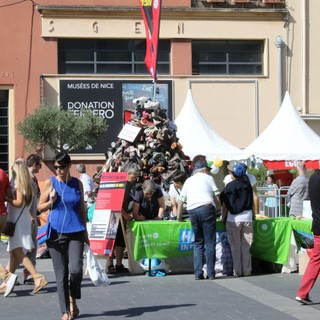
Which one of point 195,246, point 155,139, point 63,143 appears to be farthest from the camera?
point 63,143

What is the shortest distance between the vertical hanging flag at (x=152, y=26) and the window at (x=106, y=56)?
470cm

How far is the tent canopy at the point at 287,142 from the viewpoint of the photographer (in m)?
22.0

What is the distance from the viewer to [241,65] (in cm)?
3030

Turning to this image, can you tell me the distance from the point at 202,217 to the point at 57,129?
14.4 metres

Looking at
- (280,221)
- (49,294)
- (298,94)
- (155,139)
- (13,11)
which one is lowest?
(49,294)

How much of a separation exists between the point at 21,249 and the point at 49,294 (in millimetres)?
705

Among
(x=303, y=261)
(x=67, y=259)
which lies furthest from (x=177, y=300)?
(x=303, y=261)

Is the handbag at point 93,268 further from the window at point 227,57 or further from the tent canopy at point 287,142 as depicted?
the window at point 227,57

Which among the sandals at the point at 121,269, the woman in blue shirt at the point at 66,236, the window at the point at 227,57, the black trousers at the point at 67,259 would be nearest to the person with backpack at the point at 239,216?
the sandals at the point at 121,269

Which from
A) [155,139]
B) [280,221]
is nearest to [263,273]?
[280,221]

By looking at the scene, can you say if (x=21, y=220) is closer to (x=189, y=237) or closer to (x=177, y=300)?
(x=177, y=300)

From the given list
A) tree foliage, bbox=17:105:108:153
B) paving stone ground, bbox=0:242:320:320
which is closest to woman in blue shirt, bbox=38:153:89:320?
paving stone ground, bbox=0:242:320:320

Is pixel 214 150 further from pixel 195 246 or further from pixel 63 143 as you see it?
pixel 195 246

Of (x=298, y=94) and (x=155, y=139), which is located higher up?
(x=298, y=94)
